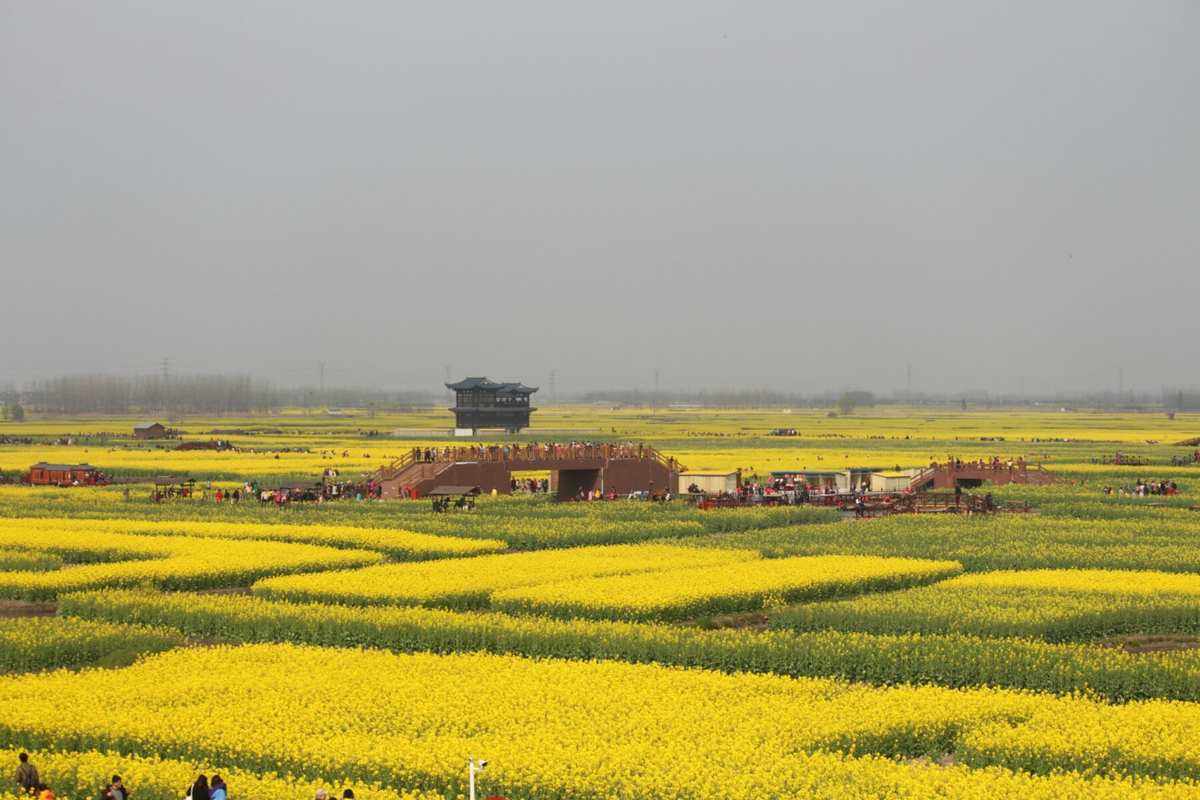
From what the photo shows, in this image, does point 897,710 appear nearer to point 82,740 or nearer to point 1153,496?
point 82,740

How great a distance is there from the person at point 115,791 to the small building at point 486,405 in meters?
125

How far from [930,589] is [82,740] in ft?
83.3

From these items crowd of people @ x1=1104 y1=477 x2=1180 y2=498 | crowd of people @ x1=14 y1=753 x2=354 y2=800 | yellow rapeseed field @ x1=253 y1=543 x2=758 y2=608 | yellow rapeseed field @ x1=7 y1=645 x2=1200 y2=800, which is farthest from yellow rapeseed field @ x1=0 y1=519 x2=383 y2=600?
crowd of people @ x1=1104 y1=477 x2=1180 y2=498

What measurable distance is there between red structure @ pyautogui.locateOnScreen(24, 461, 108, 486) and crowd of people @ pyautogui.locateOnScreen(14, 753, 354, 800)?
6438 cm

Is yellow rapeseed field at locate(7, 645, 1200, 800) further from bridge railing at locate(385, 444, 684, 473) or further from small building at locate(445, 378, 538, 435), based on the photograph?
small building at locate(445, 378, 538, 435)

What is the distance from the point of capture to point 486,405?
147750mm

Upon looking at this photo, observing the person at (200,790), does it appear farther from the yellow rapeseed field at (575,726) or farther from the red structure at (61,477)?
the red structure at (61,477)

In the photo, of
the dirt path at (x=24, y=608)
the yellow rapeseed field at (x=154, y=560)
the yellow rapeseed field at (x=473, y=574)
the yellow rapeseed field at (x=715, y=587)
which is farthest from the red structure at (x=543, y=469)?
the dirt path at (x=24, y=608)

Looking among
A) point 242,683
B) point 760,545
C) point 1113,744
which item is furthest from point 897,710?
point 760,545

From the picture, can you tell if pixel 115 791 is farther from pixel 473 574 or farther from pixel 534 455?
pixel 534 455

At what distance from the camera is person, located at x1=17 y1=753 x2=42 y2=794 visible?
69.7 ft

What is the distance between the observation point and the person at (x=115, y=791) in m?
20.0

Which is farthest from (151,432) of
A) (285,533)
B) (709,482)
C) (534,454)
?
(285,533)

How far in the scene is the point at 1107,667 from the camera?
2922cm
